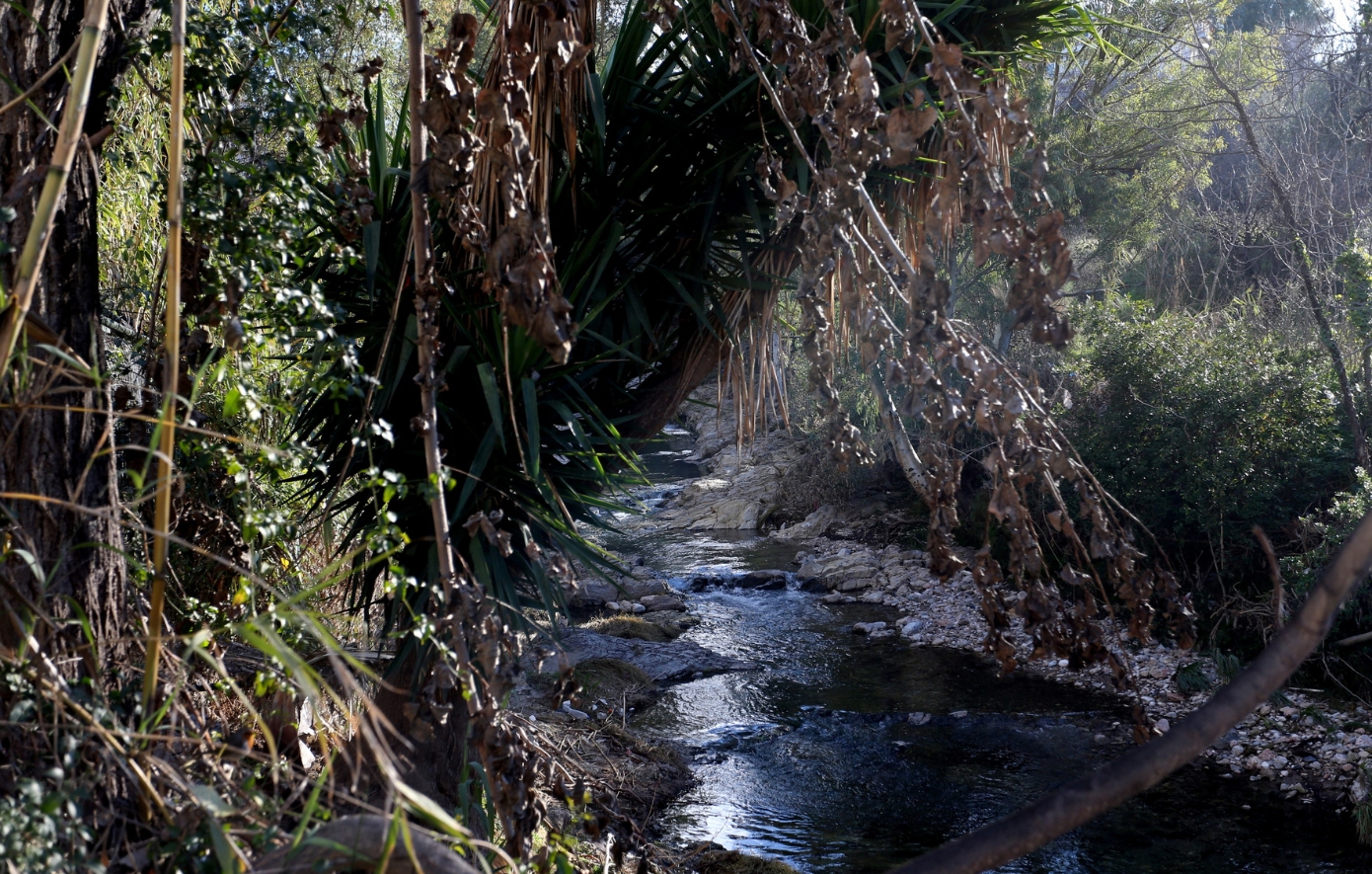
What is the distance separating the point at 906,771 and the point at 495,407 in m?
4.67

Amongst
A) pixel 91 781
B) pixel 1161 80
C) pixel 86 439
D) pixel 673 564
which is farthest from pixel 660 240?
pixel 1161 80

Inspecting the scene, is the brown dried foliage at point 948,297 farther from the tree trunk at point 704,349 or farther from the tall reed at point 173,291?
the tree trunk at point 704,349

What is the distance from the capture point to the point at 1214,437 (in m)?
8.02

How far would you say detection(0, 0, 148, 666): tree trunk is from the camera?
6.02 feet

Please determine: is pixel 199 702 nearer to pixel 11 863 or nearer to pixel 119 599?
pixel 119 599

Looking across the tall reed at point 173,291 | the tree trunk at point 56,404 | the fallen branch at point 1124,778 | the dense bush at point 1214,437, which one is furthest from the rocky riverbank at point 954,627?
the tree trunk at point 56,404

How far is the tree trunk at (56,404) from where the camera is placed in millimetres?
1835

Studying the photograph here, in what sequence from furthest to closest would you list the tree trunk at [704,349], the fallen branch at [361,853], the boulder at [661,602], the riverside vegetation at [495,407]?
the boulder at [661,602], the tree trunk at [704,349], the riverside vegetation at [495,407], the fallen branch at [361,853]

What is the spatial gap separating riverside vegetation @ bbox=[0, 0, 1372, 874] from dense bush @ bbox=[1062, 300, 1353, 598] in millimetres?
43

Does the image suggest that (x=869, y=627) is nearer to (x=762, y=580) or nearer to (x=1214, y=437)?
(x=762, y=580)

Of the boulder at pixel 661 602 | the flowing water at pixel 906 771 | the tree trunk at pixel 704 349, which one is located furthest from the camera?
the boulder at pixel 661 602

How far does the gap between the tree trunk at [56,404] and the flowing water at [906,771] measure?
7.08ft

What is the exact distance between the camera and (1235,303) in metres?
→ 11.0

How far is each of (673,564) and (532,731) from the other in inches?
371
